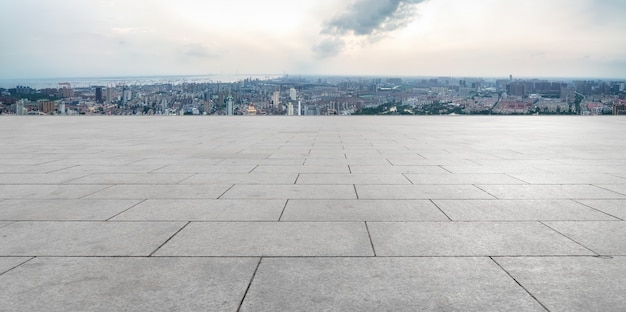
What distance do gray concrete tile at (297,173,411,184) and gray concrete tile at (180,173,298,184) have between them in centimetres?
30

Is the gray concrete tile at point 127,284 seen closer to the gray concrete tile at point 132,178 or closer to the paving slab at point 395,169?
the gray concrete tile at point 132,178

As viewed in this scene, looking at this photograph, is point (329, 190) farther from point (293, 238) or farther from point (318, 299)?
point (318, 299)

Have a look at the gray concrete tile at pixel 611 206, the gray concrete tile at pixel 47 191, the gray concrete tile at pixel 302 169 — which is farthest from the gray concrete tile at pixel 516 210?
the gray concrete tile at pixel 47 191

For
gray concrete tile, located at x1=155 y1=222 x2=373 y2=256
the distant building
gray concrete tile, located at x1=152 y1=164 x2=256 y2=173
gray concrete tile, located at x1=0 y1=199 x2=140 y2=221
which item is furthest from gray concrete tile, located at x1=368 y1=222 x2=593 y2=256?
the distant building

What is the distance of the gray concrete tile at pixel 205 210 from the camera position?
20.7 feet

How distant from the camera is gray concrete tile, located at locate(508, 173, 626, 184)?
29.3 feet

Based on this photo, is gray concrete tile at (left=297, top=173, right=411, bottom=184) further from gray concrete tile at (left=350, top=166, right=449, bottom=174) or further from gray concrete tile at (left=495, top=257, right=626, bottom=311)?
gray concrete tile at (left=495, top=257, right=626, bottom=311)

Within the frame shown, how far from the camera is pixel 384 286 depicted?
12.8ft

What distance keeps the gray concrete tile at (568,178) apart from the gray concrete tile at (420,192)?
1755 millimetres

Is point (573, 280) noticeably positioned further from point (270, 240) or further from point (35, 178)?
point (35, 178)

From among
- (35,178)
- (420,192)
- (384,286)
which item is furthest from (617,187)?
(35,178)

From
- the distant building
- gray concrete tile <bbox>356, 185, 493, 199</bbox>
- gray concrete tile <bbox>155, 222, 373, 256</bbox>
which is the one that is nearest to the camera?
gray concrete tile <bbox>155, 222, 373, 256</bbox>

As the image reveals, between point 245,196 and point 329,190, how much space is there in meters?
1.56

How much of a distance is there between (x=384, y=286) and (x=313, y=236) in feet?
5.33
